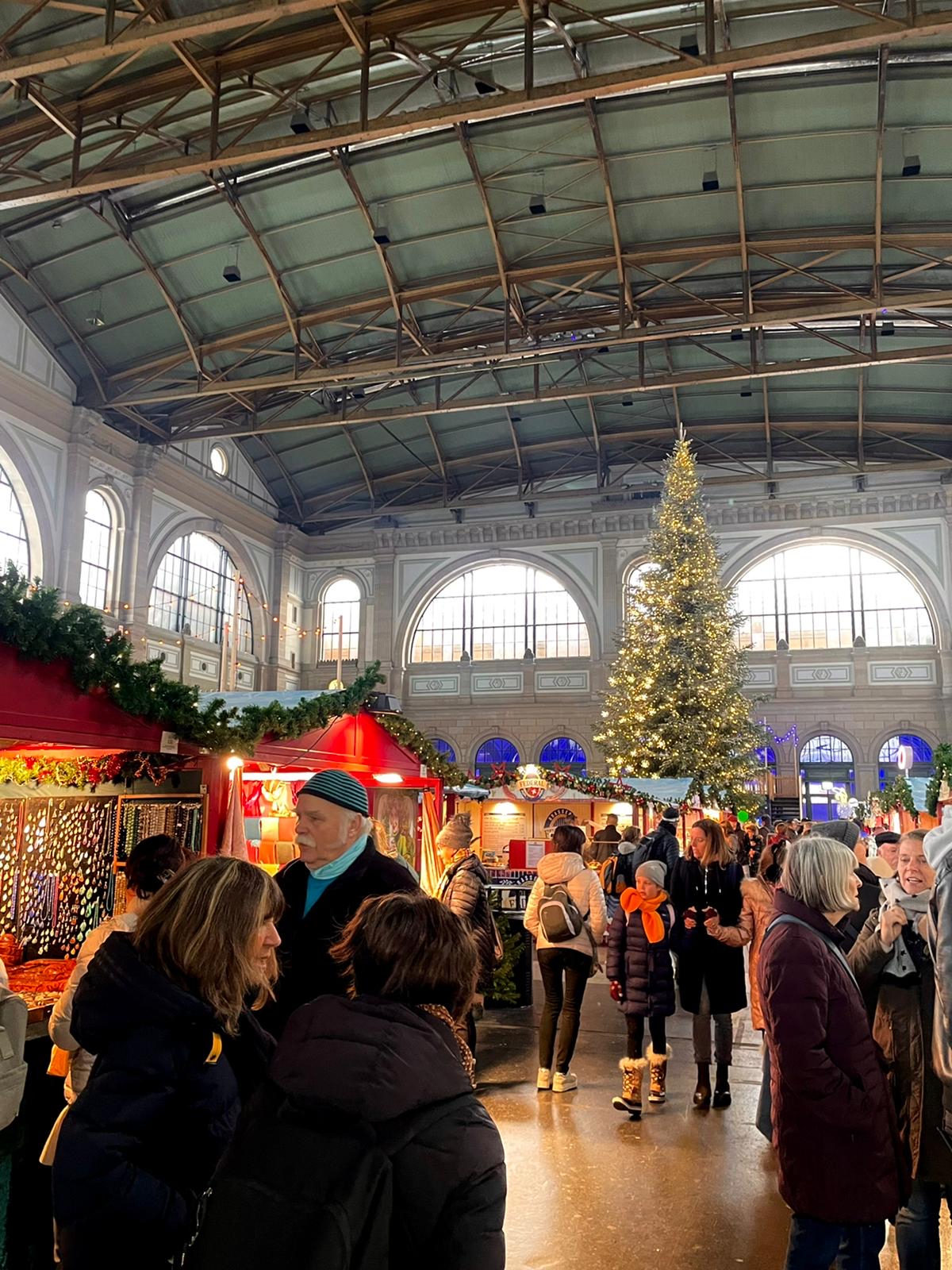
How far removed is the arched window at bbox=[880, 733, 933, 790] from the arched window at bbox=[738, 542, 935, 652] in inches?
88.0

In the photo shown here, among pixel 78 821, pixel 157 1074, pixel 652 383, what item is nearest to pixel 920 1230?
pixel 157 1074

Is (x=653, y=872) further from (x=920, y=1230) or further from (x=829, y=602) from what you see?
(x=829, y=602)

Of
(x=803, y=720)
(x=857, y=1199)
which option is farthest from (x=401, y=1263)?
(x=803, y=720)

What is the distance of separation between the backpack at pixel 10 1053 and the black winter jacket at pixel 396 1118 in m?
1.62

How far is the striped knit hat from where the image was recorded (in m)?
2.87

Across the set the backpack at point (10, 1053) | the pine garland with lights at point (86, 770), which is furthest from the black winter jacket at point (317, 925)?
the pine garland with lights at point (86, 770)

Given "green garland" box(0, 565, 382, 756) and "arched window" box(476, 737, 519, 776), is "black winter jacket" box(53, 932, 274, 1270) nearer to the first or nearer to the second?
"green garland" box(0, 565, 382, 756)

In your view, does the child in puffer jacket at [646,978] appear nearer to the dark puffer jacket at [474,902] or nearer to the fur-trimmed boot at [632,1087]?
the fur-trimmed boot at [632,1087]

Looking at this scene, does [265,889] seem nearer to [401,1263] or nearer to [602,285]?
[401,1263]

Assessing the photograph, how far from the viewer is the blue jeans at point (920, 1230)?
273 cm

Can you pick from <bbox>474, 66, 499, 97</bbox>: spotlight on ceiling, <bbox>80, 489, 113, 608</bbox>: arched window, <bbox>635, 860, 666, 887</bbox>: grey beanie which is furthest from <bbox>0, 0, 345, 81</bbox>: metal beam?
<bbox>80, 489, 113, 608</bbox>: arched window

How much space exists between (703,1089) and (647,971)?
2.35 feet

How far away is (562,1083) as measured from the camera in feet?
18.2

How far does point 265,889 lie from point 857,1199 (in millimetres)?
1765
